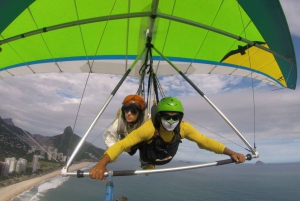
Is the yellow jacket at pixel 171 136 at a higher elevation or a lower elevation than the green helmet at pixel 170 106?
lower

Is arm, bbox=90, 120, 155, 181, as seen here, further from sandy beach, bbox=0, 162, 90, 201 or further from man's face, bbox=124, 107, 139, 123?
sandy beach, bbox=0, 162, 90, 201

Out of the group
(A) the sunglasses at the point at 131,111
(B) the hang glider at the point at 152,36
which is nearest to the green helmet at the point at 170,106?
(A) the sunglasses at the point at 131,111

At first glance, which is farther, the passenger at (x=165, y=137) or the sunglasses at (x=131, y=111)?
the sunglasses at (x=131, y=111)

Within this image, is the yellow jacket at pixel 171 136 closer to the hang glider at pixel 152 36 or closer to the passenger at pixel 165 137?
the passenger at pixel 165 137

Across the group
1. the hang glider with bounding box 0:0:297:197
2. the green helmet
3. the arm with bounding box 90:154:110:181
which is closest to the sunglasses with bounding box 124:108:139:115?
the hang glider with bounding box 0:0:297:197

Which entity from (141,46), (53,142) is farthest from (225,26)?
(53,142)

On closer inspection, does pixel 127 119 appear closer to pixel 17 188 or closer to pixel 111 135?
pixel 111 135

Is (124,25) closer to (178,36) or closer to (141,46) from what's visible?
(141,46)
